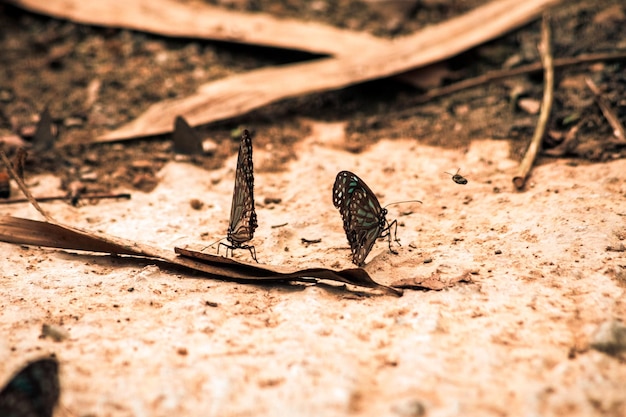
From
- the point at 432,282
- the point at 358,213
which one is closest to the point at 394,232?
the point at 358,213

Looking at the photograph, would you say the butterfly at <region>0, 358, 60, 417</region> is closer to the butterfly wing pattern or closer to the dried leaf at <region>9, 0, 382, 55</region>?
the butterfly wing pattern

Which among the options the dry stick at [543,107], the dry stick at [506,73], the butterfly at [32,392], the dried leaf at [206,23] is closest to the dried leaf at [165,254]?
the butterfly at [32,392]

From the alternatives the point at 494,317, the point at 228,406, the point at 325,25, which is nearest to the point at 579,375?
the point at 494,317

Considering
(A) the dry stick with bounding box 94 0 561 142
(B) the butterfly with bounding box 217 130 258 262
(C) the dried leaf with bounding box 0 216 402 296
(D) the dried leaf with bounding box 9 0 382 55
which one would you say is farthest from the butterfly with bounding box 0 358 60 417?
(D) the dried leaf with bounding box 9 0 382 55

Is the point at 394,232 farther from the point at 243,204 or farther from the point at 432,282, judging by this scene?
the point at 243,204

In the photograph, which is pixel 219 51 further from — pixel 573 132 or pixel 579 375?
pixel 579 375

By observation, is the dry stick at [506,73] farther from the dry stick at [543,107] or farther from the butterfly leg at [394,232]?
the butterfly leg at [394,232]
